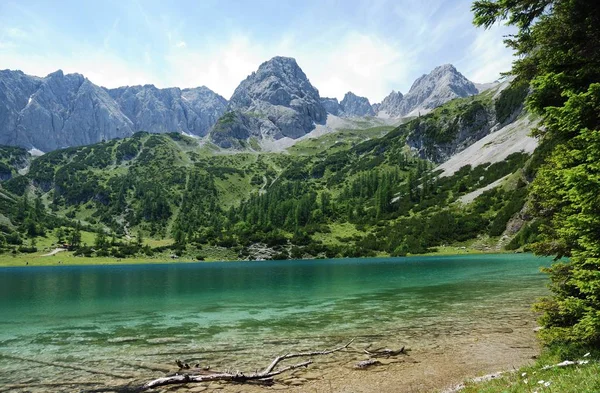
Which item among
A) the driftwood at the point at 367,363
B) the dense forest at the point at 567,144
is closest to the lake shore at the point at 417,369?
the driftwood at the point at 367,363

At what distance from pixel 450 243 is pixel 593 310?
156 m

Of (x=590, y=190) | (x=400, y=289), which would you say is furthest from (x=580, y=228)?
(x=400, y=289)

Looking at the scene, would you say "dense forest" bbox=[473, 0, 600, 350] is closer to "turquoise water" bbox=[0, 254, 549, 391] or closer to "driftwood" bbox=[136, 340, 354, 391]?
"turquoise water" bbox=[0, 254, 549, 391]

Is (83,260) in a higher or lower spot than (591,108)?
lower

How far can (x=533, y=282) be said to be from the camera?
54.7 meters

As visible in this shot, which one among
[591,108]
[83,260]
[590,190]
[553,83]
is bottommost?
[83,260]

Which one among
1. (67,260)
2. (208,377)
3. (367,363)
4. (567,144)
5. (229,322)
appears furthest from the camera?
(67,260)

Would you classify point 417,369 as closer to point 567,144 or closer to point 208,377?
point 208,377

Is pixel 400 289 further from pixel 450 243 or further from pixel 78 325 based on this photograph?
pixel 450 243

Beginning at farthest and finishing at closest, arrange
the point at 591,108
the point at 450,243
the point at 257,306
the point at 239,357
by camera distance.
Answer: the point at 450,243, the point at 257,306, the point at 239,357, the point at 591,108

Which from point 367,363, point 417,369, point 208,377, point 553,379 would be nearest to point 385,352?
point 367,363

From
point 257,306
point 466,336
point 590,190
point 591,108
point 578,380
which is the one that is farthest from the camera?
point 257,306

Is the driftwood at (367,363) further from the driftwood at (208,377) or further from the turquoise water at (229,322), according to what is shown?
the turquoise water at (229,322)

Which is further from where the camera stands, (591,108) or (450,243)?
(450,243)
